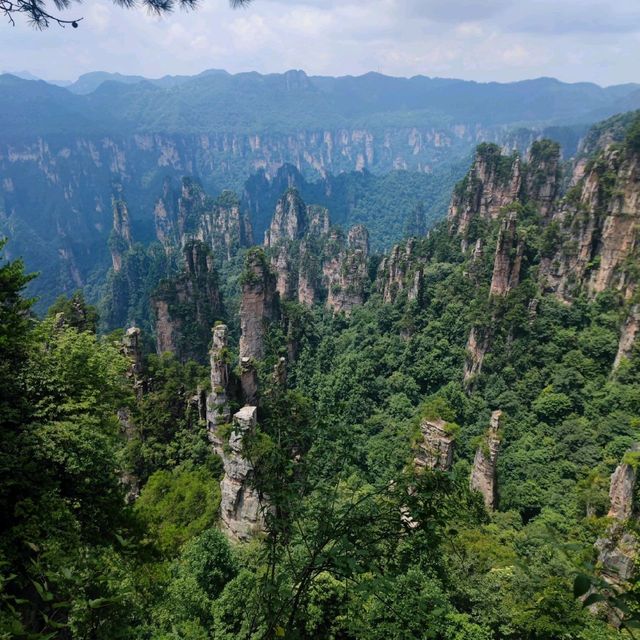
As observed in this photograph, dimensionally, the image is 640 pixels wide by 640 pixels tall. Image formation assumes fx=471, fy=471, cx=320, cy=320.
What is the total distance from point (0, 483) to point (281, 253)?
2375 inches

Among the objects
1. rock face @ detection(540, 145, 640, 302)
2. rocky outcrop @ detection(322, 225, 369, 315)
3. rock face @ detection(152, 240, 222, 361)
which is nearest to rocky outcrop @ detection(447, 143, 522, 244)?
rocky outcrop @ detection(322, 225, 369, 315)

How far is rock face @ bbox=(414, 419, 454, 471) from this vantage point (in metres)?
21.5

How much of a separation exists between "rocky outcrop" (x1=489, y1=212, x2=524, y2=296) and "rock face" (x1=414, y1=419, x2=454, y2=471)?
17940 mm

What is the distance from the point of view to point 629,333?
91.9ft

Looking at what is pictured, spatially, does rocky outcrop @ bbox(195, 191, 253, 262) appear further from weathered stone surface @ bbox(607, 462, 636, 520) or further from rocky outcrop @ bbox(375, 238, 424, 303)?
weathered stone surface @ bbox(607, 462, 636, 520)

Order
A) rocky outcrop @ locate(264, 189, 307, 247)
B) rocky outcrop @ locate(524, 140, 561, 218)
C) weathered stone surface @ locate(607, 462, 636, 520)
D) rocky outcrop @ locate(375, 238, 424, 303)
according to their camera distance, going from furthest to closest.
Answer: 1. rocky outcrop @ locate(264, 189, 307, 247)
2. rocky outcrop @ locate(524, 140, 561, 218)
3. rocky outcrop @ locate(375, 238, 424, 303)
4. weathered stone surface @ locate(607, 462, 636, 520)

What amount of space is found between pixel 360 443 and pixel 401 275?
32.6 metres

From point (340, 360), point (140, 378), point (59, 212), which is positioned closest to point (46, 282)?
point (59, 212)

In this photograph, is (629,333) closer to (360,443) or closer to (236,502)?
A: (360,443)

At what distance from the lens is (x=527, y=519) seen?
22.6 metres

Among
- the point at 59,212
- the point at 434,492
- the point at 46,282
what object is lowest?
the point at 46,282

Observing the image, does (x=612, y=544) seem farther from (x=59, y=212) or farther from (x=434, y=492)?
(x=59, y=212)

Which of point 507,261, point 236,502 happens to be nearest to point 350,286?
point 507,261

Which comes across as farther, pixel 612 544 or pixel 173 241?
pixel 173 241
